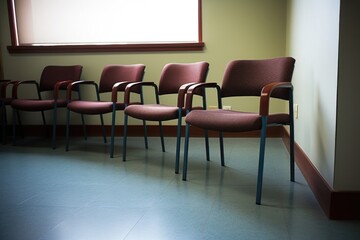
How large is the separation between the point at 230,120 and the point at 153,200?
0.60 meters

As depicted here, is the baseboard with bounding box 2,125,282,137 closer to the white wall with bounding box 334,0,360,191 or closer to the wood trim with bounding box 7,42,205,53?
the wood trim with bounding box 7,42,205,53

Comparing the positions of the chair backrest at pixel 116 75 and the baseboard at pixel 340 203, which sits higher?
the chair backrest at pixel 116 75

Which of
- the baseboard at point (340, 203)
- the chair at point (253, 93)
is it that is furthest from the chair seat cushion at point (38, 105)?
the baseboard at point (340, 203)

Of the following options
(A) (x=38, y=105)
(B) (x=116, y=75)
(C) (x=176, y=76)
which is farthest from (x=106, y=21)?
(C) (x=176, y=76)

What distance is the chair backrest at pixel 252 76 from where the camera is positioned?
217 cm

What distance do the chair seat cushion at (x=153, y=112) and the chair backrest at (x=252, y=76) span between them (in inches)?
15.2

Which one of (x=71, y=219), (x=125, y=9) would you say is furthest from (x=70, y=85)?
(x=71, y=219)

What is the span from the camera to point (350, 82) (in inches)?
58.0

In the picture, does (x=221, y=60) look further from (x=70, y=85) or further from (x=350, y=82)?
(x=350, y=82)

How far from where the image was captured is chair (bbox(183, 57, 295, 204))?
68.9 inches

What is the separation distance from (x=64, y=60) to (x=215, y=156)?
6.78 feet

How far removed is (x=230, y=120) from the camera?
1842mm

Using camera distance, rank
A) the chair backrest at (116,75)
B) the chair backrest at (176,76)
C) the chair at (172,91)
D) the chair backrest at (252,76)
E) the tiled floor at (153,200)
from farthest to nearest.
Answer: the chair backrest at (116,75)
the chair backrest at (176,76)
the chair at (172,91)
the chair backrest at (252,76)
the tiled floor at (153,200)

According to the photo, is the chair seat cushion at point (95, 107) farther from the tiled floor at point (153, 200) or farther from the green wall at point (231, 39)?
the green wall at point (231, 39)
